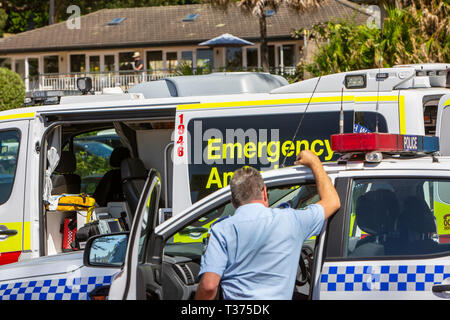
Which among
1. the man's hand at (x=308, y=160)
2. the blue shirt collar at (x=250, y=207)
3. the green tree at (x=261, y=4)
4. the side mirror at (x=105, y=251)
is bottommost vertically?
the side mirror at (x=105, y=251)

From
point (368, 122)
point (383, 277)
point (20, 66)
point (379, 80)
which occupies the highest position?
point (20, 66)

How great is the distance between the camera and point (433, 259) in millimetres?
3479

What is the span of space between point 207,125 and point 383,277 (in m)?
2.64

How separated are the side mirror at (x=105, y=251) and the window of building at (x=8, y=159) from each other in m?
2.62

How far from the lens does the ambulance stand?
552 cm

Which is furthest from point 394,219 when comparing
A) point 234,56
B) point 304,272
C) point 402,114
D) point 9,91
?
point 234,56

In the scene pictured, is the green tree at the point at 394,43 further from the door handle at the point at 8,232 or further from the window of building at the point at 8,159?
the door handle at the point at 8,232

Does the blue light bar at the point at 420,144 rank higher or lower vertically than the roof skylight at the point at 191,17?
lower

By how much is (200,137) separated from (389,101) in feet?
4.80

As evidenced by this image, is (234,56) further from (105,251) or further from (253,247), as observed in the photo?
(253,247)

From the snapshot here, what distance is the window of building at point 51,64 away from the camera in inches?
1634

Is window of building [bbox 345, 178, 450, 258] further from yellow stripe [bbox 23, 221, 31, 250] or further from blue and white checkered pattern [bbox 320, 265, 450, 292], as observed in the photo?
yellow stripe [bbox 23, 221, 31, 250]

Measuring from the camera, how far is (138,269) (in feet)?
11.0

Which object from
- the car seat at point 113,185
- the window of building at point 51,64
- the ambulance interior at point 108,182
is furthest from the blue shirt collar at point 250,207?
the window of building at point 51,64
